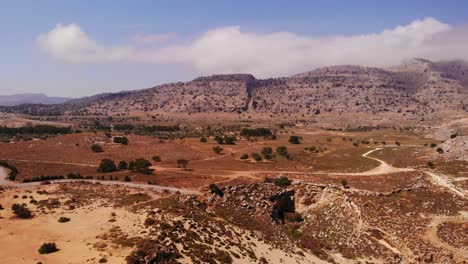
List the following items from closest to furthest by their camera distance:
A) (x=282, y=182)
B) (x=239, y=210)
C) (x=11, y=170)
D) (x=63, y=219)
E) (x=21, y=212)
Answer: (x=63, y=219)
(x=21, y=212)
(x=239, y=210)
(x=282, y=182)
(x=11, y=170)

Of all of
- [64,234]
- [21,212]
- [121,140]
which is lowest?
[64,234]

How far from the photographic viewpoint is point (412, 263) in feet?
146

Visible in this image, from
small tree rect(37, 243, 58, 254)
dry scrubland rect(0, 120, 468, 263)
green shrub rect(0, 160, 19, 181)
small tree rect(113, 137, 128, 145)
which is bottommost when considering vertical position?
dry scrubland rect(0, 120, 468, 263)

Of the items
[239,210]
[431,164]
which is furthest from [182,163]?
[431,164]

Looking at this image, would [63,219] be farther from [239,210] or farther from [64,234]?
[239,210]

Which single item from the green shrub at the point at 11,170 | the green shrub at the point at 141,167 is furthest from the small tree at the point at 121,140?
the green shrub at the point at 141,167

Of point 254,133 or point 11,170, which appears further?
point 254,133

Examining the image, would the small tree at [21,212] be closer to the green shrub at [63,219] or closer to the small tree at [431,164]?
the green shrub at [63,219]

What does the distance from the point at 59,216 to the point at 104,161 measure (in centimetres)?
3505

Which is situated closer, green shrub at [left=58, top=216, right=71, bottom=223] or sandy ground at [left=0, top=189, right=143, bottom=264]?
sandy ground at [left=0, top=189, right=143, bottom=264]

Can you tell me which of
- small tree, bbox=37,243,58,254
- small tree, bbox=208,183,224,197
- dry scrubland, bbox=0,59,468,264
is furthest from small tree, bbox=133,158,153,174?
small tree, bbox=37,243,58,254

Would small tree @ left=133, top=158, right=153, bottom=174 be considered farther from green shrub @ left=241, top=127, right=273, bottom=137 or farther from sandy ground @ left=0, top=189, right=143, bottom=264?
green shrub @ left=241, top=127, right=273, bottom=137

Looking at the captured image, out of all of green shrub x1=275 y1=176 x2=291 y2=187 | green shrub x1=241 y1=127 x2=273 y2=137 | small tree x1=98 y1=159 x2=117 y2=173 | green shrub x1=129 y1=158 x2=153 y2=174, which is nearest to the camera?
green shrub x1=275 y1=176 x2=291 y2=187

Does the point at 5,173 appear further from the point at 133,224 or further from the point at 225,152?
the point at 225,152
